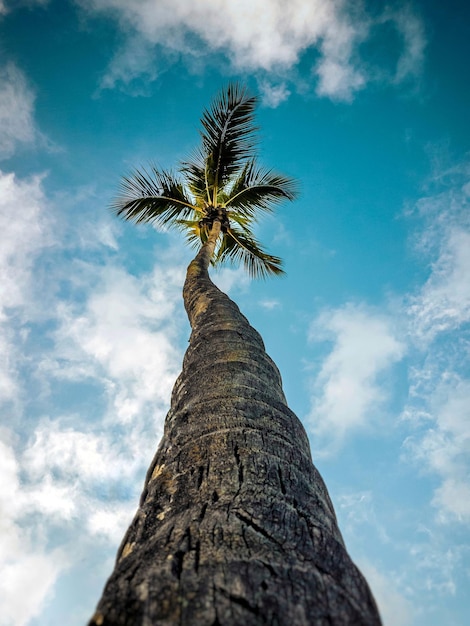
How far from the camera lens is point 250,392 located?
2354 millimetres

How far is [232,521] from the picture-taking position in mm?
1335

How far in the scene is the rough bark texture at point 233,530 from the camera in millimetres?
975

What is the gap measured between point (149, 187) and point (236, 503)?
765cm

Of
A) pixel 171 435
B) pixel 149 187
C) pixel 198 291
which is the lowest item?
pixel 171 435

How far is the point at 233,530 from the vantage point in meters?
1.28

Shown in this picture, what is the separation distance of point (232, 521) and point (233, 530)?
0.05m

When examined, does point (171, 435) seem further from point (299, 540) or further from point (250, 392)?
point (299, 540)

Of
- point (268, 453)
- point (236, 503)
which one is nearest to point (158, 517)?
point (236, 503)

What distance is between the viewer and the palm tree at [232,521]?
3.21 feet

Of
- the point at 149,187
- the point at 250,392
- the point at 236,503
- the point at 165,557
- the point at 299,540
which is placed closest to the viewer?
the point at 165,557

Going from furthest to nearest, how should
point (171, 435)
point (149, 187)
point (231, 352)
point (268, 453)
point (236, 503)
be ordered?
point (149, 187)
point (231, 352)
point (171, 435)
point (268, 453)
point (236, 503)

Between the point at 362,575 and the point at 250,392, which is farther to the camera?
the point at 250,392

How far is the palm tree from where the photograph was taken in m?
0.98

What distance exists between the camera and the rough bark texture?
975mm
